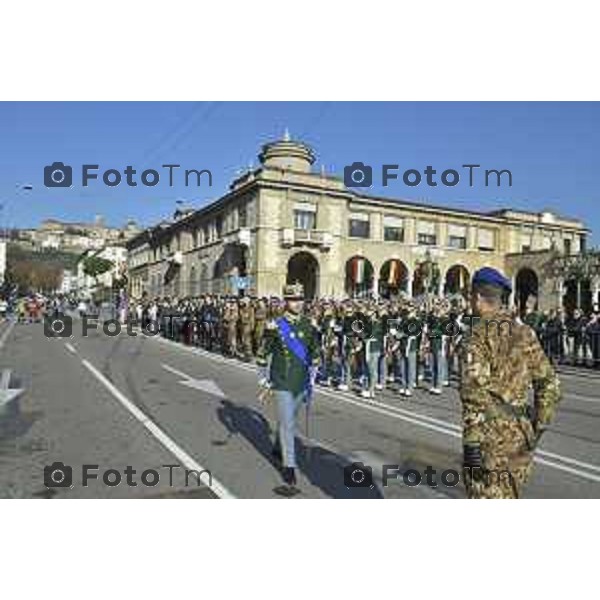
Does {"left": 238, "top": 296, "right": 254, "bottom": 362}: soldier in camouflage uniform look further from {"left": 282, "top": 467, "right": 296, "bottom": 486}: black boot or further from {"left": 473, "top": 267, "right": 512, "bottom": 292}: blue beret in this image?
{"left": 473, "top": 267, "right": 512, "bottom": 292}: blue beret

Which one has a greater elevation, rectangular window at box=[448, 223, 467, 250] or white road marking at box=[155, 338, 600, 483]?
rectangular window at box=[448, 223, 467, 250]

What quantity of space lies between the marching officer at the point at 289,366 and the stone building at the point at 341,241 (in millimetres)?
38873

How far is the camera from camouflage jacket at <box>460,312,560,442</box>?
471 cm

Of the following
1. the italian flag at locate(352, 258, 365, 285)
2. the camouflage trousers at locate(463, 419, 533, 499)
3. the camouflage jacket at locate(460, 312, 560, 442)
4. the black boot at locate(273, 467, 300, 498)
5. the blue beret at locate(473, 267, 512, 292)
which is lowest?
the black boot at locate(273, 467, 300, 498)

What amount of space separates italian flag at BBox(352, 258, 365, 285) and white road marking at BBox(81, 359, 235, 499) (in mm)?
42992

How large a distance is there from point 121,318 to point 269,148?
19.0 meters

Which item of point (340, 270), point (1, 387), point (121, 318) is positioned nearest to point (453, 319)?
point (1, 387)

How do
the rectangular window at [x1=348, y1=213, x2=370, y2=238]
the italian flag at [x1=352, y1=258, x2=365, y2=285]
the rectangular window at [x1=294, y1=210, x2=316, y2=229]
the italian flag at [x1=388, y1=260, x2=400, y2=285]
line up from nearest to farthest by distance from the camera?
the rectangular window at [x1=294, y1=210, x2=316, y2=229] → the italian flag at [x1=352, y1=258, x2=365, y2=285] → the rectangular window at [x1=348, y1=213, x2=370, y2=238] → the italian flag at [x1=388, y1=260, x2=400, y2=285]

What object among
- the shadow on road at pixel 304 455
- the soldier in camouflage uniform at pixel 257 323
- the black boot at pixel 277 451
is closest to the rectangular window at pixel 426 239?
the soldier in camouflage uniform at pixel 257 323

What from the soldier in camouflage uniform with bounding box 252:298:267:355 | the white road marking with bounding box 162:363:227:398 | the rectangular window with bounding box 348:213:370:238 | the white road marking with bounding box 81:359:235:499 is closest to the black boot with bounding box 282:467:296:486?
the white road marking with bounding box 81:359:235:499

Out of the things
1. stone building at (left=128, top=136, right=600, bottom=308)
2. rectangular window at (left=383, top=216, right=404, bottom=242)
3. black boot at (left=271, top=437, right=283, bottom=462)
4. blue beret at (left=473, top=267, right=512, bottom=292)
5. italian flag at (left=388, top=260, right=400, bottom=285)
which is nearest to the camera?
blue beret at (left=473, top=267, right=512, bottom=292)

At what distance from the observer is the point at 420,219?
207 feet

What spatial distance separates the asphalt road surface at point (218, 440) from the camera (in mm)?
7547
